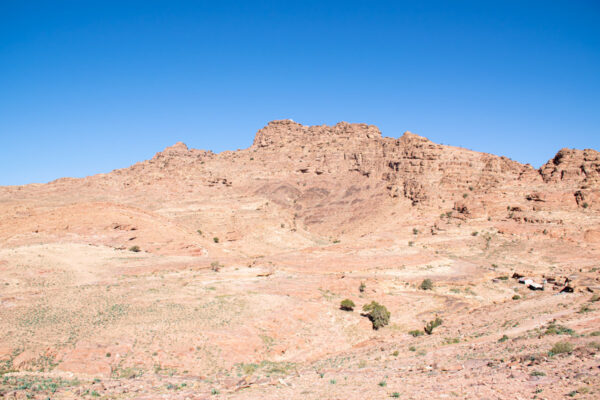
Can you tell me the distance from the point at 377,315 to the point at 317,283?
6.56m

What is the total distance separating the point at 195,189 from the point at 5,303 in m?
47.2

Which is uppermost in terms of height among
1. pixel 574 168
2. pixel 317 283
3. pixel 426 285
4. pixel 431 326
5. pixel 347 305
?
pixel 574 168

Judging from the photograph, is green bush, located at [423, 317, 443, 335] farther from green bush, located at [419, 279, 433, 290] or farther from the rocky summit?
green bush, located at [419, 279, 433, 290]

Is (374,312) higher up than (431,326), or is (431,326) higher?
(374,312)

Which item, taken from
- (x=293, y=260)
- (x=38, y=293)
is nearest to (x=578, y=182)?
(x=293, y=260)

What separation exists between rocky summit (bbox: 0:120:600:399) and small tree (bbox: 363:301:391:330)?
0.11m

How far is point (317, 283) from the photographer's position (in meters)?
29.4

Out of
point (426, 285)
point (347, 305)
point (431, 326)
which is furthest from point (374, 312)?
point (426, 285)

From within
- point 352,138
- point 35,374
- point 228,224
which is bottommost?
point 35,374

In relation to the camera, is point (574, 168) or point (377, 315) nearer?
point (377, 315)

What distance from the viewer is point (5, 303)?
815 inches

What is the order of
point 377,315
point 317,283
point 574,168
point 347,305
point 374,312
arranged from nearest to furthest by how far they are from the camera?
1. point 377,315
2. point 374,312
3. point 347,305
4. point 317,283
5. point 574,168

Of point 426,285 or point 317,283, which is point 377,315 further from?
point 426,285

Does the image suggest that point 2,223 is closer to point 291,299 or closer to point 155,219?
point 155,219
